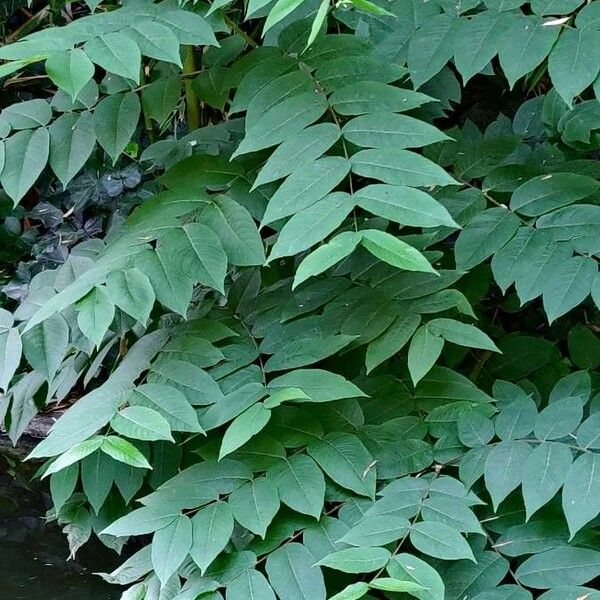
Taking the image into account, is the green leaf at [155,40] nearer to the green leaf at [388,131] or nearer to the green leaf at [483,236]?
the green leaf at [388,131]

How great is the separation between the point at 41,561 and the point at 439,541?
1.69 meters

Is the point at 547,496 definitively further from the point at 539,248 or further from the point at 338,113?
the point at 338,113

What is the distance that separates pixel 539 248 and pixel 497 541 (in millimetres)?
476

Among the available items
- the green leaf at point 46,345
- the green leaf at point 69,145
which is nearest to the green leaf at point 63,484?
the green leaf at point 46,345

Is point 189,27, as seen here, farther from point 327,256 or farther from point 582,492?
point 582,492

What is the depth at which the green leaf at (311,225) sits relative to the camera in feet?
4.02

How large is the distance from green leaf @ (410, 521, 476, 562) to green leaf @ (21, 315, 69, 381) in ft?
2.14

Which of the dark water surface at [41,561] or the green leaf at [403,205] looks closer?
the green leaf at [403,205]

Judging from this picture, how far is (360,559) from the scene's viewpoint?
1166 millimetres

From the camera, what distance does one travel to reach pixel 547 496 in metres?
1.24

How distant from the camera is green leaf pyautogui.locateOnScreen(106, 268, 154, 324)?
1.32 m

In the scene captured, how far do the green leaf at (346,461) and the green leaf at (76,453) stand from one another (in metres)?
0.35

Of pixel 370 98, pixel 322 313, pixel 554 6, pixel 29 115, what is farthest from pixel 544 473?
pixel 29 115

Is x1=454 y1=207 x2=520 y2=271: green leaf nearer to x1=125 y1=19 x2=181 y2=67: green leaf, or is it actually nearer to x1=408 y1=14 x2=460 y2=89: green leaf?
x1=408 y1=14 x2=460 y2=89: green leaf
